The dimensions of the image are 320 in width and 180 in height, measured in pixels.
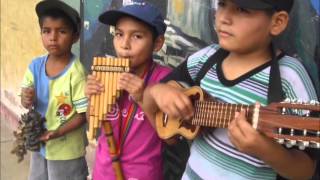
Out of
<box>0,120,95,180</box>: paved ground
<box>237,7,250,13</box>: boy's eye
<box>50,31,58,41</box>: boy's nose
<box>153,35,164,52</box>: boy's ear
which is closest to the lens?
<box>237,7,250,13</box>: boy's eye

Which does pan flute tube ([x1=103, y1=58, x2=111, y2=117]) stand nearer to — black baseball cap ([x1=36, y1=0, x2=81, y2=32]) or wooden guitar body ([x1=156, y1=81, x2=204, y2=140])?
wooden guitar body ([x1=156, y1=81, x2=204, y2=140])

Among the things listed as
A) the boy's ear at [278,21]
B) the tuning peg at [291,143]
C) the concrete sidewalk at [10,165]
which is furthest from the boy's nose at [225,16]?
the concrete sidewalk at [10,165]

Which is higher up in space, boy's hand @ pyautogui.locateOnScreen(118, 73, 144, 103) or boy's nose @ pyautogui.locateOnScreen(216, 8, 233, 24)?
boy's nose @ pyautogui.locateOnScreen(216, 8, 233, 24)

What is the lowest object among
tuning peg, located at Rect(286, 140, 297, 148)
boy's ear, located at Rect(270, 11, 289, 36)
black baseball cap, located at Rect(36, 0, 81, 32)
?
tuning peg, located at Rect(286, 140, 297, 148)

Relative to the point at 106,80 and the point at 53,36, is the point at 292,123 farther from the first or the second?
the point at 53,36

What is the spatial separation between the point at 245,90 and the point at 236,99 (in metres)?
0.05

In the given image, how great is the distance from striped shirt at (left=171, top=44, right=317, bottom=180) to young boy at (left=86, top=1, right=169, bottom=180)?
460 mm

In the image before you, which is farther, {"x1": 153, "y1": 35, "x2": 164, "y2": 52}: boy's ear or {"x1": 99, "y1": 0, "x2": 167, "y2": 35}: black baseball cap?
{"x1": 153, "y1": 35, "x2": 164, "y2": 52}: boy's ear

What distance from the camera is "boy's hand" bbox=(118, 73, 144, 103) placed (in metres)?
2.47

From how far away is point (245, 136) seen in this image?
176cm

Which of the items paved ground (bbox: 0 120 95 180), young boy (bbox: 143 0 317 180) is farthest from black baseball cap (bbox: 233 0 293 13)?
paved ground (bbox: 0 120 95 180)

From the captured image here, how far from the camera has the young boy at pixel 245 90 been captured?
1.82 metres

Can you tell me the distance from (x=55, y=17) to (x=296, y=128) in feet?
5.84

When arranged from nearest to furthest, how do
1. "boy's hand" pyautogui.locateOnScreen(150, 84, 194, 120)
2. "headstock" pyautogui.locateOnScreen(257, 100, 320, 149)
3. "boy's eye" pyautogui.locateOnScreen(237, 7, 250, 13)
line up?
"headstock" pyautogui.locateOnScreen(257, 100, 320, 149), "boy's eye" pyautogui.locateOnScreen(237, 7, 250, 13), "boy's hand" pyautogui.locateOnScreen(150, 84, 194, 120)
